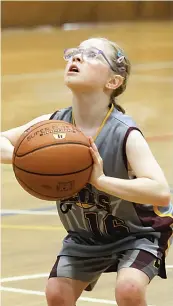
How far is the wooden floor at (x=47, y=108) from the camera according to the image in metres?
4.11

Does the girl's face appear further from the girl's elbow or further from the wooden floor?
the wooden floor

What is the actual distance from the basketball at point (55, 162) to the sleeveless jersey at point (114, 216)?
0.18 m

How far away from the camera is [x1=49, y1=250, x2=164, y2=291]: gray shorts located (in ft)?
9.91

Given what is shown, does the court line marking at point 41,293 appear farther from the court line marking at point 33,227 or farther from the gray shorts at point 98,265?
the court line marking at point 33,227

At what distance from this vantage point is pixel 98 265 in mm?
3121

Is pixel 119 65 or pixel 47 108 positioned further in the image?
pixel 47 108

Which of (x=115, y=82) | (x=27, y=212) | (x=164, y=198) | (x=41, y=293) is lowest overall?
(x=27, y=212)

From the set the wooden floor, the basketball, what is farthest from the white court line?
the basketball

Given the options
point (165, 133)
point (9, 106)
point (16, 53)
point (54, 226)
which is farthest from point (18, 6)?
point (54, 226)

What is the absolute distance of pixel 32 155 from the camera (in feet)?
9.43

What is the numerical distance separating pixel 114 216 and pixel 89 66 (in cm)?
58

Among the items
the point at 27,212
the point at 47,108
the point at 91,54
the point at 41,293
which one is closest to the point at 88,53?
the point at 91,54

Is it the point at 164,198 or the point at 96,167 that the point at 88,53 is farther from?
the point at 164,198

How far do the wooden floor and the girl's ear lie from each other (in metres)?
1.18
